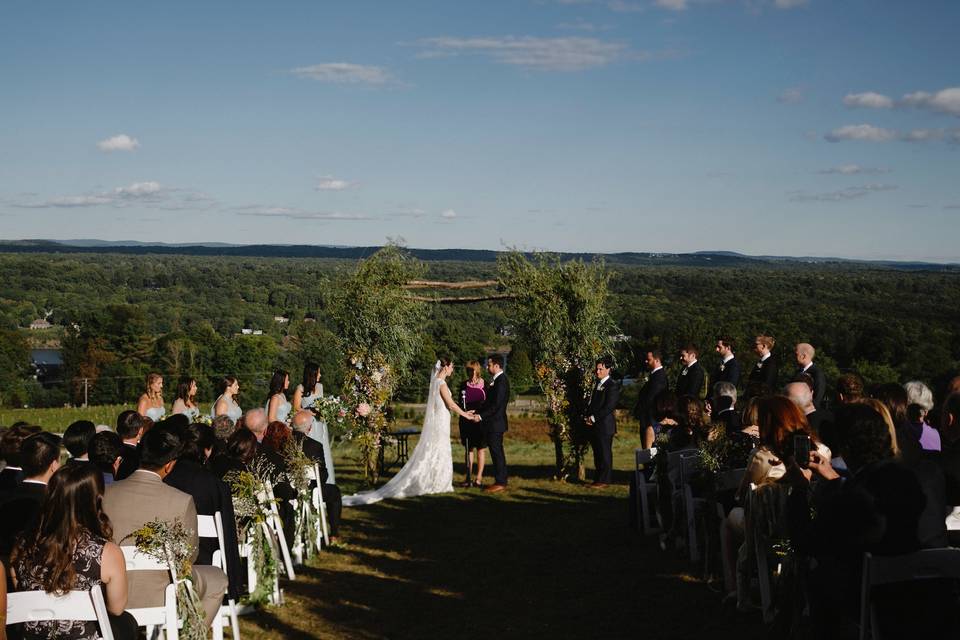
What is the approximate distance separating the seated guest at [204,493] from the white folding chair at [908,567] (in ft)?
11.6

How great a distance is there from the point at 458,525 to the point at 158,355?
A: 32.0 meters

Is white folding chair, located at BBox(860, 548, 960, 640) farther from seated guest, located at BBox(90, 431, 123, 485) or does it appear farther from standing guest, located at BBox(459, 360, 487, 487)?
standing guest, located at BBox(459, 360, 487, 487)

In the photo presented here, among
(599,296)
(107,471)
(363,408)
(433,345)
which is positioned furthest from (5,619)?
(433,345)

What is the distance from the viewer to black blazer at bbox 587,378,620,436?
1238 cm

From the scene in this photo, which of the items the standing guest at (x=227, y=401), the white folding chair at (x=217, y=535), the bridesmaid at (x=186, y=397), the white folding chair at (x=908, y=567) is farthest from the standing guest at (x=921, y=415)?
the bridesmaid at (x=186, y=397)

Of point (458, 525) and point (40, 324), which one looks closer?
point (458, 525)

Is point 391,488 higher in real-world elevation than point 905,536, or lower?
lower

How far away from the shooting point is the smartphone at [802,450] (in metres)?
4.53

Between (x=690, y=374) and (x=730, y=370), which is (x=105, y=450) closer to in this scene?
(x=690, y=374)

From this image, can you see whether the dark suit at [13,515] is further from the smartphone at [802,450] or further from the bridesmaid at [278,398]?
the bridesmaid at [278,398]

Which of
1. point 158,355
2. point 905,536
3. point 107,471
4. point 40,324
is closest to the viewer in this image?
point 905,536

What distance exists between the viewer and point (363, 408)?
1260 cm

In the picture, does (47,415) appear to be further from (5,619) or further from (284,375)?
(5,619)

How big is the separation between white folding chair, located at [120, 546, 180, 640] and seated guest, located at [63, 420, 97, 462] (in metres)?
1.97
